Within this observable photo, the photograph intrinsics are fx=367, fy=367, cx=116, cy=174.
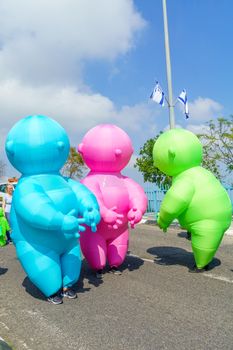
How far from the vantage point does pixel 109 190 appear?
539cm

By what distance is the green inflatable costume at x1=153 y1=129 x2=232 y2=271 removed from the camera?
17.5 ft

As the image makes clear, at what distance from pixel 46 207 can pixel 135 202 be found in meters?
1.76

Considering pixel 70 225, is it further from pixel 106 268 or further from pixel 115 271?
pixel 106 268

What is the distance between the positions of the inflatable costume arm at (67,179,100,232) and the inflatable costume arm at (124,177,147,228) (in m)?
0.84

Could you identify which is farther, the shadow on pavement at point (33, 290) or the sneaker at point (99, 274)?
the sneaker at point (99, 274)

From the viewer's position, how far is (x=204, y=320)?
3791mm

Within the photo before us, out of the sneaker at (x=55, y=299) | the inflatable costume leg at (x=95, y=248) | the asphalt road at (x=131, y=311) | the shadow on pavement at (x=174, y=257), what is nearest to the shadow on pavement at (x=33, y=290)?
the asphalt road at (x=131, y=311)

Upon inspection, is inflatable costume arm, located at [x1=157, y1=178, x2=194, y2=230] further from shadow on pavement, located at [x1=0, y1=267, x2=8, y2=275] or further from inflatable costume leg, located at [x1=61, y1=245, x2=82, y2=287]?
shadow on pavement, located at [x1=0, y1=267, x2=8, y2=275]

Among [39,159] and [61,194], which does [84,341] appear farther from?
[39,159]

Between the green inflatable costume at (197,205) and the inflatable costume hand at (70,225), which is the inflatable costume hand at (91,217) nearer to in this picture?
the inflatable costume hand at (70,225)

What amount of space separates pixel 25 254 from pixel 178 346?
6.80ft

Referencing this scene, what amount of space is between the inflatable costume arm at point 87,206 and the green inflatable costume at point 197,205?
4.32 ft

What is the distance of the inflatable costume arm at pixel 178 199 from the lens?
5297mm

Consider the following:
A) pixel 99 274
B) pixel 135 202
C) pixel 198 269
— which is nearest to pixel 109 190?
pixel 135 202
